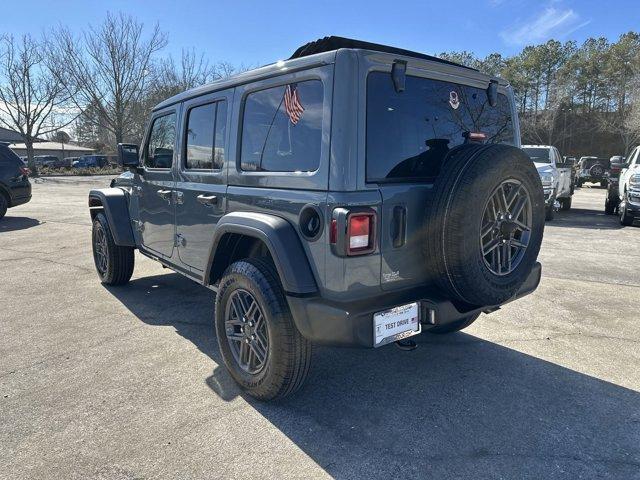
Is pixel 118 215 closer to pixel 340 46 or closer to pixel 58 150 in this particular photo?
pixel 340 46

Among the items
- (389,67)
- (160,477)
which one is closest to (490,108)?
(389,67)

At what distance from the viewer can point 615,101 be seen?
142 ft

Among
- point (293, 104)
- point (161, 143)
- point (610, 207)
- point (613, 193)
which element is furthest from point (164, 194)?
point (610, 207)

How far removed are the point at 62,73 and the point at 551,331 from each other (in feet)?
124

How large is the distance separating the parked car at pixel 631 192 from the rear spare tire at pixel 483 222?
346 inches

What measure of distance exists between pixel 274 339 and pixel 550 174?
10.0 meters

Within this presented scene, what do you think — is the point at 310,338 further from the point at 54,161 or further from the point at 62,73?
the point at 54,161

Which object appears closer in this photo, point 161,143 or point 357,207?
point 357,207

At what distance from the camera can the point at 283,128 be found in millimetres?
2771

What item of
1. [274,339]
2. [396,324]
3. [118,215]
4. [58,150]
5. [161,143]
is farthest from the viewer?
[58,150]

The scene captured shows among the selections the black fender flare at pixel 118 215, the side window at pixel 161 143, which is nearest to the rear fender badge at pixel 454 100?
the side window at pixel 161 143

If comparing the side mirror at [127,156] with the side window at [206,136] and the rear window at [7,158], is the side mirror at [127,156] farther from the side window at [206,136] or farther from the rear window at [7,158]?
the rear window at [7,158]

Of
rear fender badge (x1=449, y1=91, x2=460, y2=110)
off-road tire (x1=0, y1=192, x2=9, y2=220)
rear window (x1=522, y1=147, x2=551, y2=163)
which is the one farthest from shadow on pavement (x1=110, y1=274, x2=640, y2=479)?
off-road tire (x1=0, y1=192, x2=9, y2=220)

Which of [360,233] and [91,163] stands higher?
[91,163]
